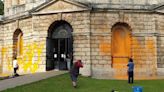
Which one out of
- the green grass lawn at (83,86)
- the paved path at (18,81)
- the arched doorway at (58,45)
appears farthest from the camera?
the arched doorway at (58,45)

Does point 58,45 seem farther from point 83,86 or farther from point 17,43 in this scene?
point 83,86

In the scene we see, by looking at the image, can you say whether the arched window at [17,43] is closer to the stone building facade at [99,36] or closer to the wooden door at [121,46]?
the stone building facade at [99,36]

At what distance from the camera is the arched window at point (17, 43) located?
3819 centimetres

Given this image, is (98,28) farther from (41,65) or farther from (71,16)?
(41,65)

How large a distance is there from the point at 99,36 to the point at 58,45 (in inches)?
162

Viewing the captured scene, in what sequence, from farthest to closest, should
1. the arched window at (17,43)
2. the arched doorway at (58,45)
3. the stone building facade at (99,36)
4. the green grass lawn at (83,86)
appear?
the arched window at (17,43)
the arched doorway at (58,45)
the stone building facade at (99,36)
the green grass lawn at (83,86)

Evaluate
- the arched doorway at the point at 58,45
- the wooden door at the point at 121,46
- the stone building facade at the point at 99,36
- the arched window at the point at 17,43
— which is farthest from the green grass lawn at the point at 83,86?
the arched window at the point at 17,43

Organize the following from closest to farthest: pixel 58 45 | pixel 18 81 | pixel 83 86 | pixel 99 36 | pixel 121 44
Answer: pixel 83 86, pixel 18 81, pixel 99 36, pixel 121 44, pixel 58 45

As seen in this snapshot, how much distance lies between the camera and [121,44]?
3341 cm

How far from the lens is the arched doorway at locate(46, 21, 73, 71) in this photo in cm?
3338

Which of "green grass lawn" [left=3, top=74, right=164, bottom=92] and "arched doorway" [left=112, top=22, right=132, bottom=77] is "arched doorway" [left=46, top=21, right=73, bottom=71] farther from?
"green grass lawn" [left=3, top=74, right=164, bottom=92]

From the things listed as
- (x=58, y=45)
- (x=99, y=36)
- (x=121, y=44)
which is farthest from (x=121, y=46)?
(x=58, y=45)

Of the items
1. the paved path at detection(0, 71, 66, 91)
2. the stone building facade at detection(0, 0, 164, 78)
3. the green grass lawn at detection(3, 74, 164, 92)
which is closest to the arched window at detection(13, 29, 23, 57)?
the stone building facade at detection(0, 0, 164, 78)

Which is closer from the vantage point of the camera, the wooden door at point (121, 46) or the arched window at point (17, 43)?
the wooden door at point (121, 46)
